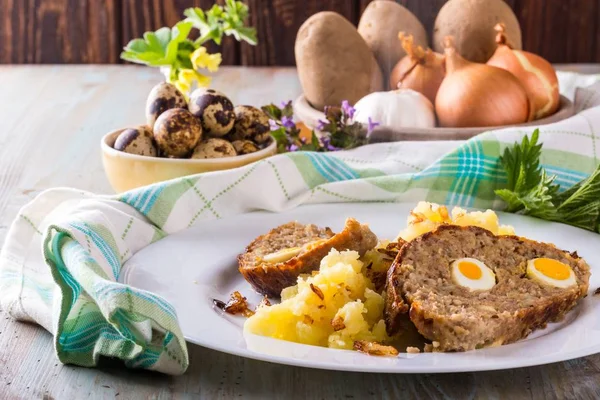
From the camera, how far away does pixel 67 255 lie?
148 centimetres

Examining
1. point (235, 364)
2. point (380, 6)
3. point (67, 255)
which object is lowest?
point (235, 364)

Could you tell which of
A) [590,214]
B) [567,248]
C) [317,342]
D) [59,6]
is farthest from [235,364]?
[59,6]

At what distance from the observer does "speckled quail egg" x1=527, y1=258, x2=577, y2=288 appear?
1.50 meters

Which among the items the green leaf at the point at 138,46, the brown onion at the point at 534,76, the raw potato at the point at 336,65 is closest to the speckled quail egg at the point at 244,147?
the green leaf at the point at 138,46

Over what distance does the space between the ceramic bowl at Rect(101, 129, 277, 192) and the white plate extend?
0.23 m

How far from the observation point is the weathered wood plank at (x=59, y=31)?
14.1 ft

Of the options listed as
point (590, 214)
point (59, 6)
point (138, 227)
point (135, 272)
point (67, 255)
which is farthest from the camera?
point (59, 6)

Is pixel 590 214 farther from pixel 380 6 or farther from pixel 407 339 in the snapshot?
pixel 380 6

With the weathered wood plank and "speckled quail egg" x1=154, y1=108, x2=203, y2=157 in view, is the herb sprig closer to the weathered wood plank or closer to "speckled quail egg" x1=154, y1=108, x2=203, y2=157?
"speckled quail egg" x1=154, y1=108, x2=203, y2=157

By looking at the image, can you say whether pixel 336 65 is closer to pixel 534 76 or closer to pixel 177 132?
pixel 534 76

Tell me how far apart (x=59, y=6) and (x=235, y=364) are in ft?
10.8

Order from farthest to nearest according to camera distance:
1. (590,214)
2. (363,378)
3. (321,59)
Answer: (321,59) < (590,214) < (363,378)

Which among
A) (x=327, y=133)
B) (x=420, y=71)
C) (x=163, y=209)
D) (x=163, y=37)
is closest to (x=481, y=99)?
(x=420, y=71)

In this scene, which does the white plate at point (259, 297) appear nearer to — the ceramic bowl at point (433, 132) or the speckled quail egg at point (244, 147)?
the speckled quail egg at point (244, 147)
